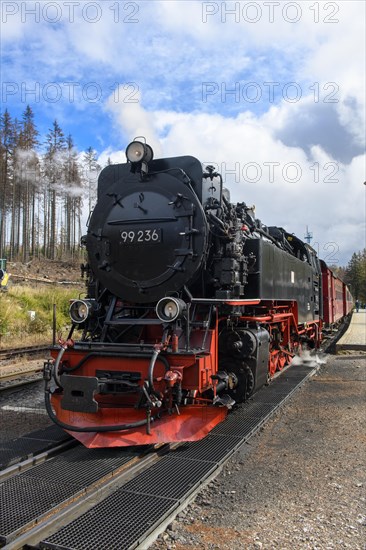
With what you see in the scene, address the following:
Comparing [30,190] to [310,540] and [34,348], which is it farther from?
[310,540]

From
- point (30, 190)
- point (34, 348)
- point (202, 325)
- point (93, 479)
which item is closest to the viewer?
point (93, 479)

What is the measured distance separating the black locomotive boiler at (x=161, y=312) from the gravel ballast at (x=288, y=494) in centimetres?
74

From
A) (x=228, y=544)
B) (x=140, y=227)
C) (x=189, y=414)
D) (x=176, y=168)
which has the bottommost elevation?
(x=228, y=544)

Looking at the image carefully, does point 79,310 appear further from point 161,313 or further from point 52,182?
point 52,182

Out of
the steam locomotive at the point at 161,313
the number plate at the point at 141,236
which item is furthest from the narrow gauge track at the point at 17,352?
the number plate at the point at 141,236

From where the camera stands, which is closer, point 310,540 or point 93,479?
point 310,540

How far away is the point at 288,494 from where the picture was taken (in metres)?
4.08

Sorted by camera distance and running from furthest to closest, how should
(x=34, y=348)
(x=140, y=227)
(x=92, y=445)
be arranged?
1. (x=34, y=348)
2. (x=140, y=227)
3. (x=92, y=445)

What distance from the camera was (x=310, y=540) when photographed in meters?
3.29

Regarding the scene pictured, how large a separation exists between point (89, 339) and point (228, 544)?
3.62 m

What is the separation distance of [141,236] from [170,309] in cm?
122

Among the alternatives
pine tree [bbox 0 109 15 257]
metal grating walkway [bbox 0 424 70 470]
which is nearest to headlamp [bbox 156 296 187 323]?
metal grating walkway [bbox 0 424 70 470]

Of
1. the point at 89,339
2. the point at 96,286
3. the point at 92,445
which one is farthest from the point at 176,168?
the point at 92,445

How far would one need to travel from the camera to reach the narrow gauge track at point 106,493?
3.29 m
